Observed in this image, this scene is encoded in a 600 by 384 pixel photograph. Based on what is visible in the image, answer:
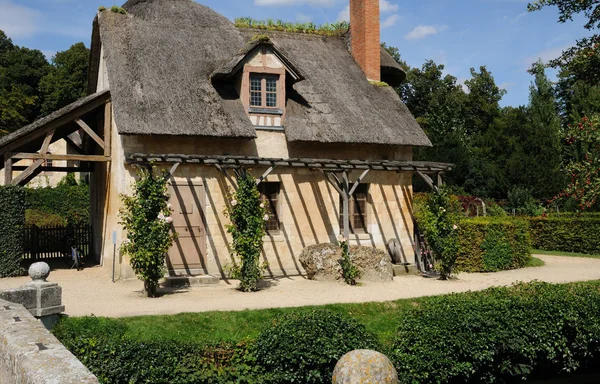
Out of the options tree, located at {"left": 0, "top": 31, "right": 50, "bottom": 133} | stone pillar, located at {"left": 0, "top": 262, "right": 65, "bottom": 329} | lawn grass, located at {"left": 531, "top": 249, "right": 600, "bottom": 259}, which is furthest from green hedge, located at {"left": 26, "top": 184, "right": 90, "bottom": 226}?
stone pillar, located at {"left": 0, "top": 262, "right": 65, "bottom": 329}

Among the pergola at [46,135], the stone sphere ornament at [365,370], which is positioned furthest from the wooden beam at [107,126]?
the stone sphere ornament at [365,370]

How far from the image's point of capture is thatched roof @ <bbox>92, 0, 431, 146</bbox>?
50.0 ft

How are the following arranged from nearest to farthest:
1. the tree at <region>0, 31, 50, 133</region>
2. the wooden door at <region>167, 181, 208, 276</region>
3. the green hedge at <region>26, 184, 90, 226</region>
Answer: the wooden door at <region>167, 181, 208, 276</region> < the green hedge at <region>26, 184, 90, 226</region> < the tree at <region>0, 31, 50, 133</region>

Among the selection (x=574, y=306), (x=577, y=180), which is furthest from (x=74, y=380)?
(x=577, y=180)

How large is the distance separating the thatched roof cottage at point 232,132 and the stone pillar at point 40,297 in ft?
14.4

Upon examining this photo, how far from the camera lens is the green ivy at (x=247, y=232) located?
13.6 m

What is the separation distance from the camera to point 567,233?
23.4 meters

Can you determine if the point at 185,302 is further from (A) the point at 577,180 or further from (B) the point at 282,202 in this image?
(A) the point at 577,180

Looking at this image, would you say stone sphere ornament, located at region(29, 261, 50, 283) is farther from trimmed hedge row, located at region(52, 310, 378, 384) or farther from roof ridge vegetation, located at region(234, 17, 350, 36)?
roof ridge vegetation, located at region(234, 17, 350, 36)

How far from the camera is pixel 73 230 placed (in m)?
19.6

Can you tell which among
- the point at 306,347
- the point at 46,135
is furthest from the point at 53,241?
the point at 306,347

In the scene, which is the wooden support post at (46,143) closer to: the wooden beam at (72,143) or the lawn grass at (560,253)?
the wooden beam at (72,143)

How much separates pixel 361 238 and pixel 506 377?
27.8 ft

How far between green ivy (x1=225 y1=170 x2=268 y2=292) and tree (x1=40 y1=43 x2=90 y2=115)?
35927 mm
